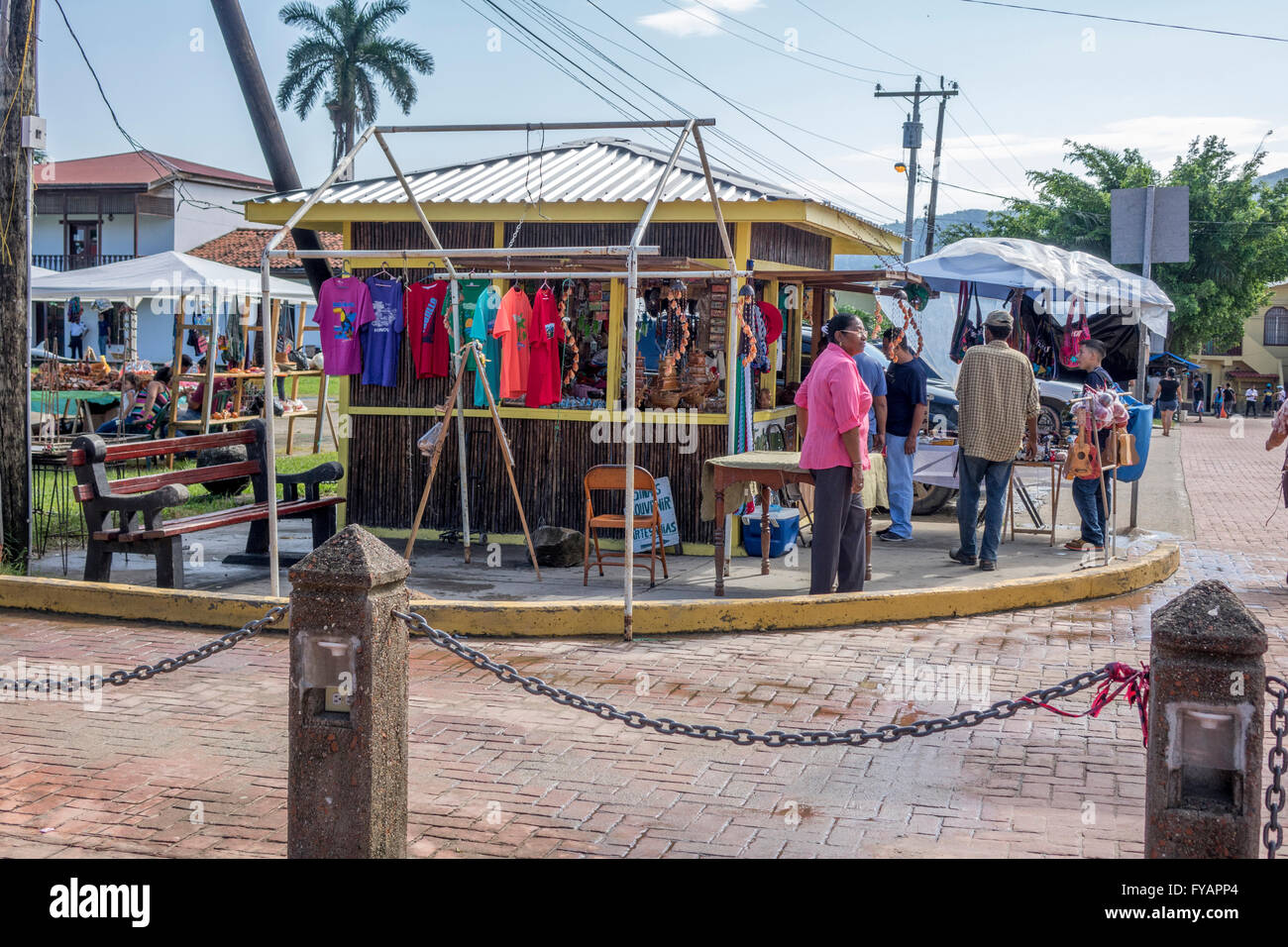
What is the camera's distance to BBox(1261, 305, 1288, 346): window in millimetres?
78150

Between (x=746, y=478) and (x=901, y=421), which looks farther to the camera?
(x=901, y=421)

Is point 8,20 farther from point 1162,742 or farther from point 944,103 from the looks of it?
point 944,103

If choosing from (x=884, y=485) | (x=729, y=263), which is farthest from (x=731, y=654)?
(x=884, y=485)

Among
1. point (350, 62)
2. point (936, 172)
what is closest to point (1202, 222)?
point (936, 172)

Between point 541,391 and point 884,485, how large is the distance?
3.75 metres

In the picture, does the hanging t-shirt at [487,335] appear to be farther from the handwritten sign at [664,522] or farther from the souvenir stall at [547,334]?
the handwritten sign at [664,522]

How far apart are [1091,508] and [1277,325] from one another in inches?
2970

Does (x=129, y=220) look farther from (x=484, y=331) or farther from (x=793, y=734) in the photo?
(x=793, y=734)

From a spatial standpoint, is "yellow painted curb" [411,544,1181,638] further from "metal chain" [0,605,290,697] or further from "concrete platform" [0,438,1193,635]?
"metal chain" [0,605,290,697]

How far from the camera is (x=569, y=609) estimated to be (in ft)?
28.0

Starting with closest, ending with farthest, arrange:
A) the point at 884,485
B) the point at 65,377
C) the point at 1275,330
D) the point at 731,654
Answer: the point at 731,654, the point at 884,485, the point at 65,377, the point at 1275,330

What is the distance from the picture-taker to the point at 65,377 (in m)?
25.5

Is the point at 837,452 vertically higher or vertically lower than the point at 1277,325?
lower

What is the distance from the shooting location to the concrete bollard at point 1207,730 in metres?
3.87
